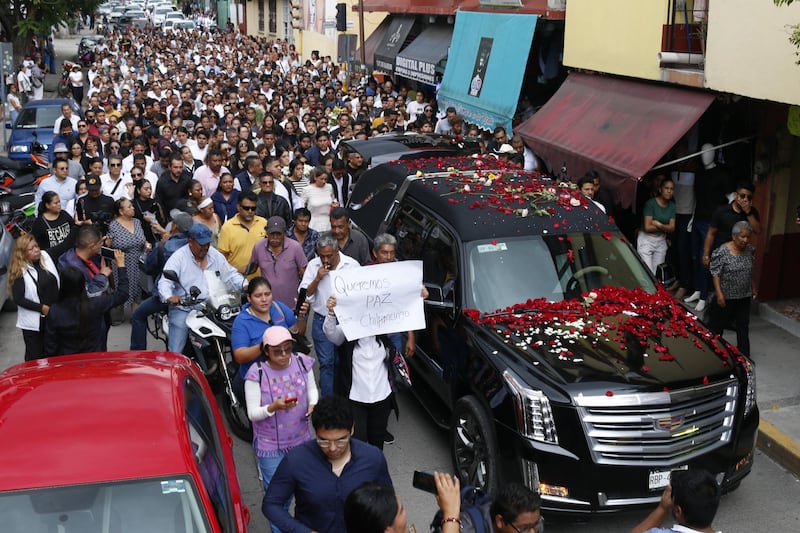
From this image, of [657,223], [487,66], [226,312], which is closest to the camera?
[226,312]

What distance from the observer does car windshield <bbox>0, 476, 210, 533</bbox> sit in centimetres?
410

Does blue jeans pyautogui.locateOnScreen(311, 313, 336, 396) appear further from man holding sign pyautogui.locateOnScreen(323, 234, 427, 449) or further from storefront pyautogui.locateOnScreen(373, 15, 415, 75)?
storefront pyautogui.locateOnScreen(373, 15, 415, 75)

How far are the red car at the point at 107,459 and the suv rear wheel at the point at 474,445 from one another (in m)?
2.01

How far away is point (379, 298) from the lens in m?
6.98

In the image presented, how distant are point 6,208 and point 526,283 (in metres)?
9.58

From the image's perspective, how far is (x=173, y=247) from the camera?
9133 mm

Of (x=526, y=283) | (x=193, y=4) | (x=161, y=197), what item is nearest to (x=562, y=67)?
(x=161, y=197)

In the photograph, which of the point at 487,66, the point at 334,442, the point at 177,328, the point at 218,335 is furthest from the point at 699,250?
the point at 334,442

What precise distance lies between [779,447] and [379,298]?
140 inches

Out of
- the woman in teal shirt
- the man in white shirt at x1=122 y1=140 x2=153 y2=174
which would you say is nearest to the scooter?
the man in white shirt at x1=122 y1=140 x2=153 y2=174

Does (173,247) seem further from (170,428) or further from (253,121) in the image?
(253,121)

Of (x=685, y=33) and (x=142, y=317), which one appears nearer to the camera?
(x=142, y=317)

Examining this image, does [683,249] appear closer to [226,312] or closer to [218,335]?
[226,312]

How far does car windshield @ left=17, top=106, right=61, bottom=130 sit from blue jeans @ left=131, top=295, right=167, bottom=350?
14.8m
